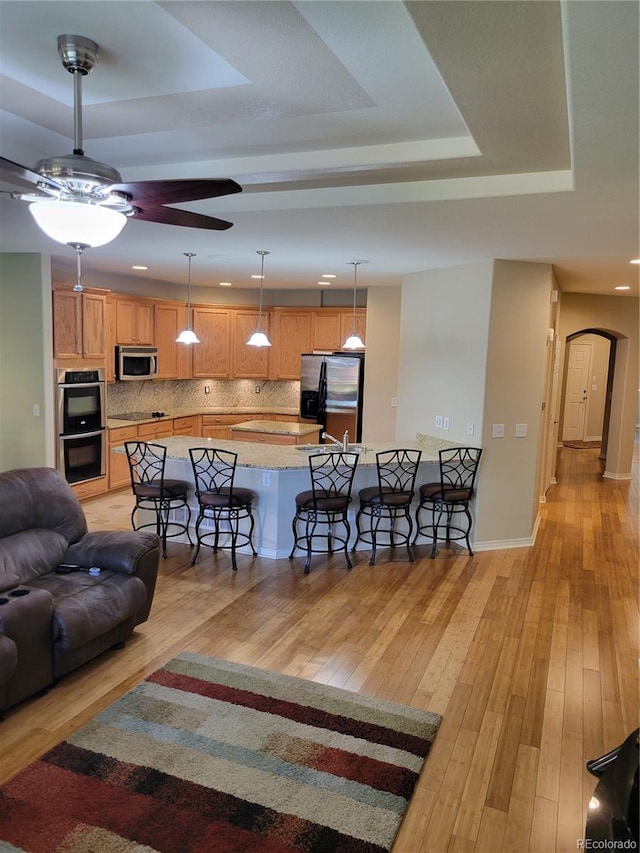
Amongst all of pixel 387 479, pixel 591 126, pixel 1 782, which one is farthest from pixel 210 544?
pixel 591 126

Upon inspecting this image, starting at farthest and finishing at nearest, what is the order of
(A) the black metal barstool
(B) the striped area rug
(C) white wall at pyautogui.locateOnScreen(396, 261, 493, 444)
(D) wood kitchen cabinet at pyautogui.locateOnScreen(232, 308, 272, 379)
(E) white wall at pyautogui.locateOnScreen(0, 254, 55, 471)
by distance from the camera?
1. (D) wood kitchen cabinet at pyautogui.locateOnScreen(232, 308, 272, 379)
2. (E) white wall at pyautogui.locateOnScreen(0, 254, 55, 471)
3. (C) white wall at pyautogui.locateOnScreen(396, 261, 493, 444)
4. (A) the black metal barstool
5. (B) the striped area rug

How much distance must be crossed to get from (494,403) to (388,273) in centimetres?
203

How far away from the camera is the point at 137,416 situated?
7.80 m

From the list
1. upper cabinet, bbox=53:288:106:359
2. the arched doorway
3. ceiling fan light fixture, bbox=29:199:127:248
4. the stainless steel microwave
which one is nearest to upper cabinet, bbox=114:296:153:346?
the stainless steel microwave

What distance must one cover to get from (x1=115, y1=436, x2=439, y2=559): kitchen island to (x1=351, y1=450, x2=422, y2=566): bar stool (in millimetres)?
103

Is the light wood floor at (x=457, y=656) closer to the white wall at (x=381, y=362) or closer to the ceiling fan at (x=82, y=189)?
the ceiling fan at (x=82, y=189)

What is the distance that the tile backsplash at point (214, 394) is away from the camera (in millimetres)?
8297

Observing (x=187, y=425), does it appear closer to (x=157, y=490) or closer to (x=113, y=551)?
(x=157, y=490)

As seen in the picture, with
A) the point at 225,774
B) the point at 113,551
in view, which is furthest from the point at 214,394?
the point at 225,774

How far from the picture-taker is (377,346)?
7719mm

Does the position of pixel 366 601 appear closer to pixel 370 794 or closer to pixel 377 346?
pixel 370 794

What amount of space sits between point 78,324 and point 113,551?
12.4 feet

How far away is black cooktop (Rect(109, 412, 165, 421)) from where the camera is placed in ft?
24.8

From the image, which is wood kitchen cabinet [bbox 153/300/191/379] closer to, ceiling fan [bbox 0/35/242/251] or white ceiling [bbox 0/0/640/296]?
white ceiling [bbox 0/0/640/296]
